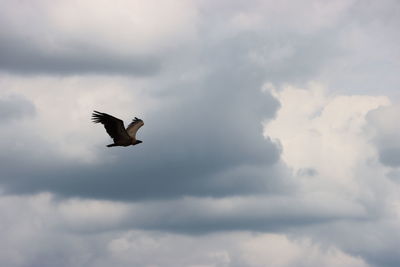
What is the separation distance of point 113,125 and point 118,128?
779 mm

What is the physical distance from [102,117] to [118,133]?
4613 mm

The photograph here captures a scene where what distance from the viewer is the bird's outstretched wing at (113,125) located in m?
112

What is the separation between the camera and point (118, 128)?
115062 mm

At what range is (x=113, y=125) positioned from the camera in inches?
4510

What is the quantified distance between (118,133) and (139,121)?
7.56m

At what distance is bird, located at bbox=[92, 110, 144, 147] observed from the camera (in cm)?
11206

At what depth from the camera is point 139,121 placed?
123m

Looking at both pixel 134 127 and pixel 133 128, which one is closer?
pixel 133 128

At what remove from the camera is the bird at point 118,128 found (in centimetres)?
11206

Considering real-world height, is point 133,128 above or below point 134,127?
below

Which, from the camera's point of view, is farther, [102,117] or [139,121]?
[139,121]

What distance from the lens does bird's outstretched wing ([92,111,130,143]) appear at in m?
112

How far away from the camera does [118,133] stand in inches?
4572
